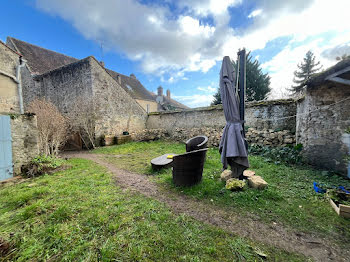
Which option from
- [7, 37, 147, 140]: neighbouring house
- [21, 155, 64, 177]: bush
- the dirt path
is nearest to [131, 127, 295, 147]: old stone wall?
[7, 37, 147, 140]: neighbouring house

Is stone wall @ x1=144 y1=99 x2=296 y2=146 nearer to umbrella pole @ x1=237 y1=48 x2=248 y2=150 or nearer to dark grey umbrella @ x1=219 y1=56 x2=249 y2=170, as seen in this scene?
umbrella pole @ x1=237 y1=48 x2=248 y2=150

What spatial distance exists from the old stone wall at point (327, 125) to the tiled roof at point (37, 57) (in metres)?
17.7

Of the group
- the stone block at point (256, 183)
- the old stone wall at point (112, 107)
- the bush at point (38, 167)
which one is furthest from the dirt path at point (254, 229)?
the old stone wall at point (112, 107)

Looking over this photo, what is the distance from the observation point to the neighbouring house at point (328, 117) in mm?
3801

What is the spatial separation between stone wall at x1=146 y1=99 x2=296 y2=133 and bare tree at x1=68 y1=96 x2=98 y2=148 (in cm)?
558

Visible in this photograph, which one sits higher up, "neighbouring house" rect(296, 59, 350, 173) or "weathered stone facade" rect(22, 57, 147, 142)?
"weathered stone facade" rect(22, 57, 147, 142)

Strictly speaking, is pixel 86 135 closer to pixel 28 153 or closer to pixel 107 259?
pixel 28 153

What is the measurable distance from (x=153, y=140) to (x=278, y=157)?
8.22 m

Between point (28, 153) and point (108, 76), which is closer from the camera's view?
point (28, 153)

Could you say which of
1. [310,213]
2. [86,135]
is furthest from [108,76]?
[310,213]

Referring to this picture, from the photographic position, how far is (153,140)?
37.0ft

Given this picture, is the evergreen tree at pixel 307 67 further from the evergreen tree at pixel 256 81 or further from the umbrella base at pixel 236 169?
the umbrella base at pixel 236 169

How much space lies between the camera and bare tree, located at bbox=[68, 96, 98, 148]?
916 centimetres

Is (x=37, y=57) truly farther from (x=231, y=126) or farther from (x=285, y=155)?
(x=285, y=155)
